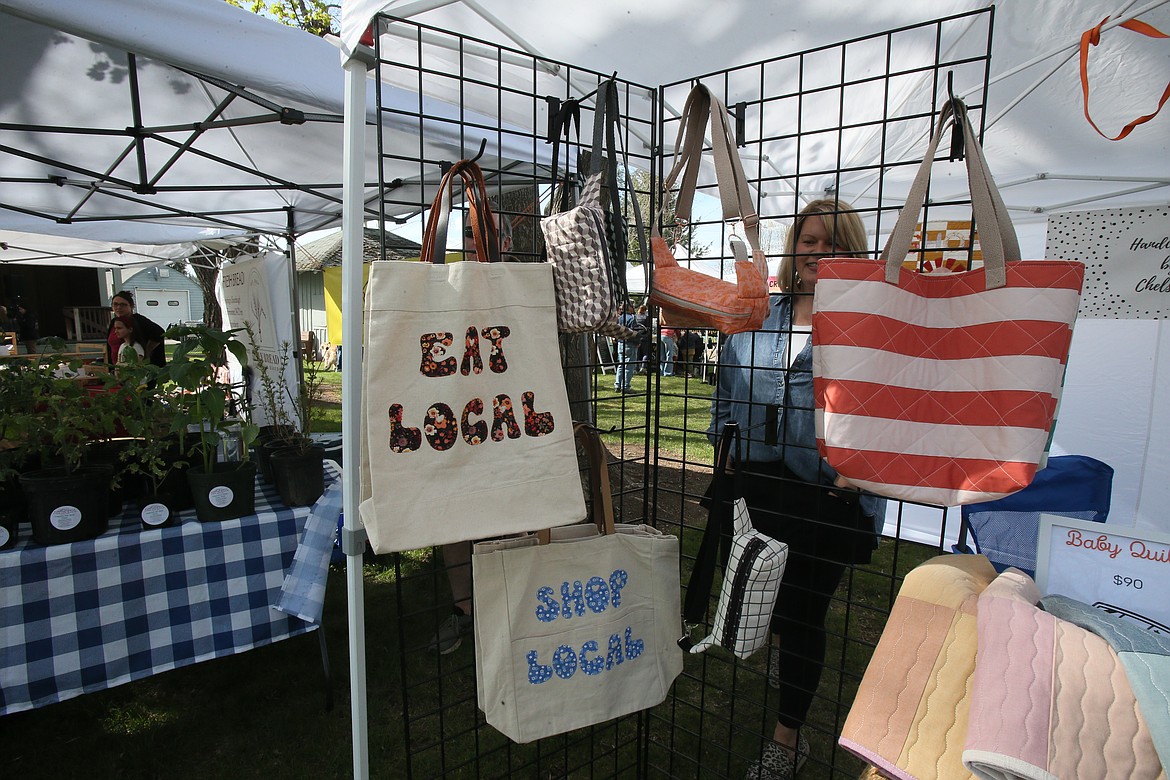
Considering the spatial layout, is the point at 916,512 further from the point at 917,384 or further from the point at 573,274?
the point at 573,274

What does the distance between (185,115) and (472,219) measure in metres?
3.19

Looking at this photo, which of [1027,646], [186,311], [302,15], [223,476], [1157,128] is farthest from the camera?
[186,311]

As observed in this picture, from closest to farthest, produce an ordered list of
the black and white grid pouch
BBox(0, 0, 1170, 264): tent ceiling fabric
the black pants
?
the black and white grid pouch, BBox(0, 0, 1170, 264): tent ceiling fabric, the black pants

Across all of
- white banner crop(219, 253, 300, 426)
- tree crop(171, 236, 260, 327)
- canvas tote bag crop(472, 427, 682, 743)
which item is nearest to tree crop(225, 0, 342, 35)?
tree crop(171, 236, 260, 327)

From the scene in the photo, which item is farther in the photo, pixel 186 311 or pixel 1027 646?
pixel 186 311

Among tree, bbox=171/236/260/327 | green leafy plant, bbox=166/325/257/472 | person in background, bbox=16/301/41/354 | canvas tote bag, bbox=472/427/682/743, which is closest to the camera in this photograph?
canvas tote bag, bbox=472/427/682/743

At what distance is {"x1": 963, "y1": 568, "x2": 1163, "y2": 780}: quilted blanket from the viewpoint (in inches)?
26.5

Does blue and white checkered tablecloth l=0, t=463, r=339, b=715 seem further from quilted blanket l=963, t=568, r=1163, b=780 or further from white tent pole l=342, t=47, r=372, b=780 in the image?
quilted blanket l=963, t=568, r=1163, b=780

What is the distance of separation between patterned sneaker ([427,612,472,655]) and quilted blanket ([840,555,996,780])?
6.95 ft

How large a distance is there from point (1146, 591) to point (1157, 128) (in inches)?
120

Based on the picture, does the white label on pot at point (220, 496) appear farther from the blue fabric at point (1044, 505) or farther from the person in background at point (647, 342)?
the blue fabric at point (1044, 505)

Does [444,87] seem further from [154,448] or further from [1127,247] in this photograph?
[1127,247]

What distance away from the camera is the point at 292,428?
97.3 inches

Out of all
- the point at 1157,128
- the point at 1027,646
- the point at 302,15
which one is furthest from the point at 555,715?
the point at 302,15
